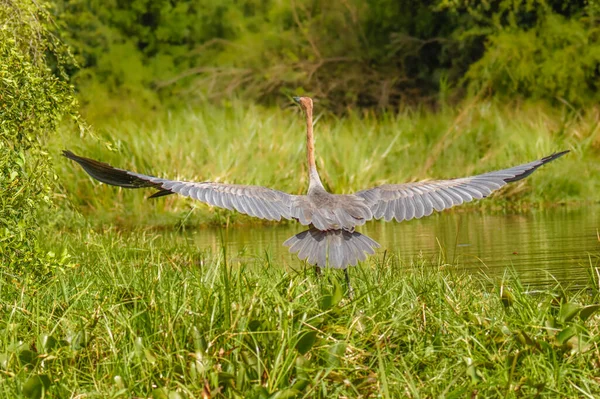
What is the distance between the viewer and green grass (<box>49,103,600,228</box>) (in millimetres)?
14734

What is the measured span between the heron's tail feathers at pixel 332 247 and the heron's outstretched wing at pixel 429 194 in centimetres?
33

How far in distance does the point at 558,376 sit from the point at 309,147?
3.93 meters

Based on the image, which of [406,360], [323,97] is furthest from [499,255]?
[323,97]

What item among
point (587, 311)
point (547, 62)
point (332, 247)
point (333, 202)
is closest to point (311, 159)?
point (333, 202)

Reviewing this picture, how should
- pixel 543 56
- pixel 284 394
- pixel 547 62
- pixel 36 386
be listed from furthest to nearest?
pixel 543 56 → pixel 547 62 → pixel 36 386 → pixel 284 394

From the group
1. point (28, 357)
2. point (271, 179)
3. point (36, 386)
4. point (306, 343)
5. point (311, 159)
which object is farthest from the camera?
point (271, 179)

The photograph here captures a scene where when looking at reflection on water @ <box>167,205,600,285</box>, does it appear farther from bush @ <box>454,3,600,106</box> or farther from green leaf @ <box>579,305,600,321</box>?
bush @ <box>454,3,600,106</box>

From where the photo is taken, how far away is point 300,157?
1581 cm

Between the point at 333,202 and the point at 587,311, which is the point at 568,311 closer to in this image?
the point at 587,311

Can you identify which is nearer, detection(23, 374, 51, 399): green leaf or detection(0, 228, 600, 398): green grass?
detection(23, 374, 51, 399): green leaf

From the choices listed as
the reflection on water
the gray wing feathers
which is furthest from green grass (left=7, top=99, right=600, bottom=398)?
the reflection on water

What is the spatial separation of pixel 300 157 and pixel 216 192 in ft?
30.1

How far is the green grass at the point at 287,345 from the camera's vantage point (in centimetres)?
447

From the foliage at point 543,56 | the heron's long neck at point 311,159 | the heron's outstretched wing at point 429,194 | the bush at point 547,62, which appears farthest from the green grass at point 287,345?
the bush at point 547,62
